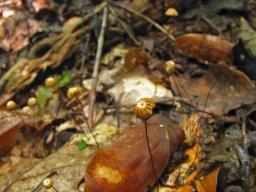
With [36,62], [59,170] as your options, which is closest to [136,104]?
[59,170]

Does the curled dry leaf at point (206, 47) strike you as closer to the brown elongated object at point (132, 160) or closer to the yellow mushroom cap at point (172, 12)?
the yellow mushroom cap at point (172, 12)

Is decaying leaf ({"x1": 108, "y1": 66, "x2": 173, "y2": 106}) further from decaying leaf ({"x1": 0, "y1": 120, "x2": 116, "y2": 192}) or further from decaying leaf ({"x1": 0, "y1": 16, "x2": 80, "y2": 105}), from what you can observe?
decaying leaf ({"x1": 0, "y1": 16, "x2": 80, "y2": 105})

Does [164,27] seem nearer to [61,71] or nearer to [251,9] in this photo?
[251,9]

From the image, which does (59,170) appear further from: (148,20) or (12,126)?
(148,20)

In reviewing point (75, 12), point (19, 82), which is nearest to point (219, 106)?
point (19, 82)

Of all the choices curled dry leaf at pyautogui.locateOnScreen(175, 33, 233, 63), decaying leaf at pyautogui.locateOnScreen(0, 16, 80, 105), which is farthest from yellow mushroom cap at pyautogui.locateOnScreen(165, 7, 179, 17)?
decaying leaf at pyautogui.locateOnScreen(0, 16, 80, 105)

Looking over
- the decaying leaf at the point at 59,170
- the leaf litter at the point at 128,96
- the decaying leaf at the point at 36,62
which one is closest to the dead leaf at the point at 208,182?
the leaf litter at the point at 128,96
